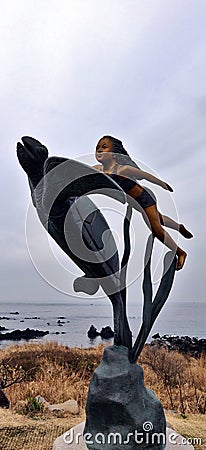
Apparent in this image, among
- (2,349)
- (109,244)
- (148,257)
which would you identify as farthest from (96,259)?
(2,349)

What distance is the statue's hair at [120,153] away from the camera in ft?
9.37

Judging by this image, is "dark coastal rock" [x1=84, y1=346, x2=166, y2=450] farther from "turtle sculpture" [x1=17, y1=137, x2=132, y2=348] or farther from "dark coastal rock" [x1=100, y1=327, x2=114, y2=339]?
"dark coastal rock" [x1=100, y1=327, x2=114, y2=339]

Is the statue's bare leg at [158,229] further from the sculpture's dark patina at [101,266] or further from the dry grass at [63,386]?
the dry grass at [63,386]

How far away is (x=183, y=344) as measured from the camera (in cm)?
825

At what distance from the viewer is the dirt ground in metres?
3.83

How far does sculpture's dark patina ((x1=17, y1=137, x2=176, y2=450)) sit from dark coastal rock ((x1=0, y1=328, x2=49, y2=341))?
6397 millimetres

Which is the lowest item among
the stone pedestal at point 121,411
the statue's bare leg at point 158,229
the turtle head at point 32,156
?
the stone pedestal at point 121,411

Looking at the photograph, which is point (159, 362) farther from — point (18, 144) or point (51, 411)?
point (18, 144)

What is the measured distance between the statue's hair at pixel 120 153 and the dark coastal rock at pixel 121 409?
1258 millimetres

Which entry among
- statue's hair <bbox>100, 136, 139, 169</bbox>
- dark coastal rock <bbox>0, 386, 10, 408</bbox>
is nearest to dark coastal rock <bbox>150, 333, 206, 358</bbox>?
dark coastal rock <bbox>0, 386, 10, 408</bbox>

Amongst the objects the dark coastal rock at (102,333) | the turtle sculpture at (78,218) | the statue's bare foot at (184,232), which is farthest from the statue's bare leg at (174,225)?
the dark coastal rock at (102,333)

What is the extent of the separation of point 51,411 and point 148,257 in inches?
106

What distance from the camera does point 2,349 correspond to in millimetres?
8227

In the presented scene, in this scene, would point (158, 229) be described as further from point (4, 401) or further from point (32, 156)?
point (4, 401)
